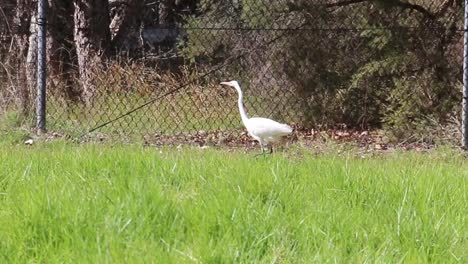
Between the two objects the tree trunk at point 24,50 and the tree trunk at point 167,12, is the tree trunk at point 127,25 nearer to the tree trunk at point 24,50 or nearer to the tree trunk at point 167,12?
the tree trunk at point 24,50

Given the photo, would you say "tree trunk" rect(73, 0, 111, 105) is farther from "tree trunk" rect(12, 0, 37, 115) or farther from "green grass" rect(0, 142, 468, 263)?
"green grass" rect(0, 142, 468, 263)

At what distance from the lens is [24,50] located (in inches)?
328

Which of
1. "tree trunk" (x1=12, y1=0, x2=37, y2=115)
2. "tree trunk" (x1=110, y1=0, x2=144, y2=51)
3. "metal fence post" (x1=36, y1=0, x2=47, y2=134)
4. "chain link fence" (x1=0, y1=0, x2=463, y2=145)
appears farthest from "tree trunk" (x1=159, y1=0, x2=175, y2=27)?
"metal fence post" (x1=36, y1=0, x2=47, y2=134)

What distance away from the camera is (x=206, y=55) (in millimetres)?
8820

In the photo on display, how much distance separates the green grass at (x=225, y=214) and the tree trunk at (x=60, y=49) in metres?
4.31

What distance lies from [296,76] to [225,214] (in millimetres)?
5492

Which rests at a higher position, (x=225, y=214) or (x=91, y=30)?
(x=91, y=30)

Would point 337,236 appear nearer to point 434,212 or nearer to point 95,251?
→ point 434,212

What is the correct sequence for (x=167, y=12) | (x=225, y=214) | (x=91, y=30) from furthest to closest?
(x=167, y=12)
(x=91, y=30)
(x=225, y=214)

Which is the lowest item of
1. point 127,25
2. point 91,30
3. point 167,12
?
point 91,30

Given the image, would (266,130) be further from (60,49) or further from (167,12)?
(167,12)

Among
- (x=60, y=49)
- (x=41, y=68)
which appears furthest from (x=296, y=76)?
(x=60, y=49)

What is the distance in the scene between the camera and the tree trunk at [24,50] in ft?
24.2

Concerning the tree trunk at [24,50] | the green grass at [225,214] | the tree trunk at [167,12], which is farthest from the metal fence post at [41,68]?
the tree trunk at [167,12]
